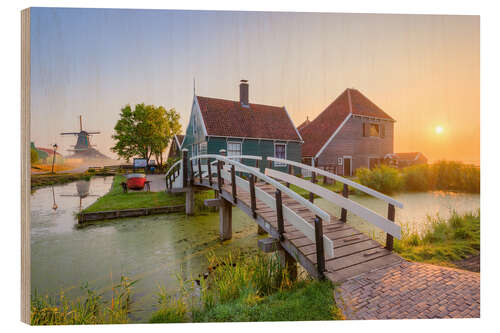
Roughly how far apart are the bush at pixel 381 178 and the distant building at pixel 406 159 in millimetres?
130

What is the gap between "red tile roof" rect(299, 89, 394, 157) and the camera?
342 centimetres

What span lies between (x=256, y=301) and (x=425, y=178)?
3.32 meters

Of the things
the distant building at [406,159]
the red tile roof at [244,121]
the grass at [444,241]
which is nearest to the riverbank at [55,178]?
the red tile roof at [244,121]

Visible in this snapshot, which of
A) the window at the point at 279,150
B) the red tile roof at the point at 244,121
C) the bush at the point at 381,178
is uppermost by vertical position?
the red tile roof at the point at 244,121

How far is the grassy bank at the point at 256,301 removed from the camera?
6.25ft

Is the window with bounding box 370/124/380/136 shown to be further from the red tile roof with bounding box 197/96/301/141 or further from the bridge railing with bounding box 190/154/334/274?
the bridge railing with bounding box 190/154/334/274

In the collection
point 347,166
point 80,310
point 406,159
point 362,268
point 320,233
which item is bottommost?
point 80,310

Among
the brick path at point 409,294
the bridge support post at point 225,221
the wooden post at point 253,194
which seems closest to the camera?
the brick path at point 409,294

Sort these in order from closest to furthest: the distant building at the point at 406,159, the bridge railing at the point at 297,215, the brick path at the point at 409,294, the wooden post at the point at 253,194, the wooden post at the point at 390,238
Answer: the brick path at the point at 409,294, the bridge railing at the point at 297,215, the wooden post at the point at 390,238, the wooden post at the point at 253,194, the distant building at the point at 406,159

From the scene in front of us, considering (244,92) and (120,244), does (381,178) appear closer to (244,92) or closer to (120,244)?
(244,92)

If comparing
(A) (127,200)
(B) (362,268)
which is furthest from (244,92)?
(A) (127,200)

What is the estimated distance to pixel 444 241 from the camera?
315 cm

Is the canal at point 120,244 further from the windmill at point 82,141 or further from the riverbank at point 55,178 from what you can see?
the windmill at point 82,141

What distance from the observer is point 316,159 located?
422 cm
